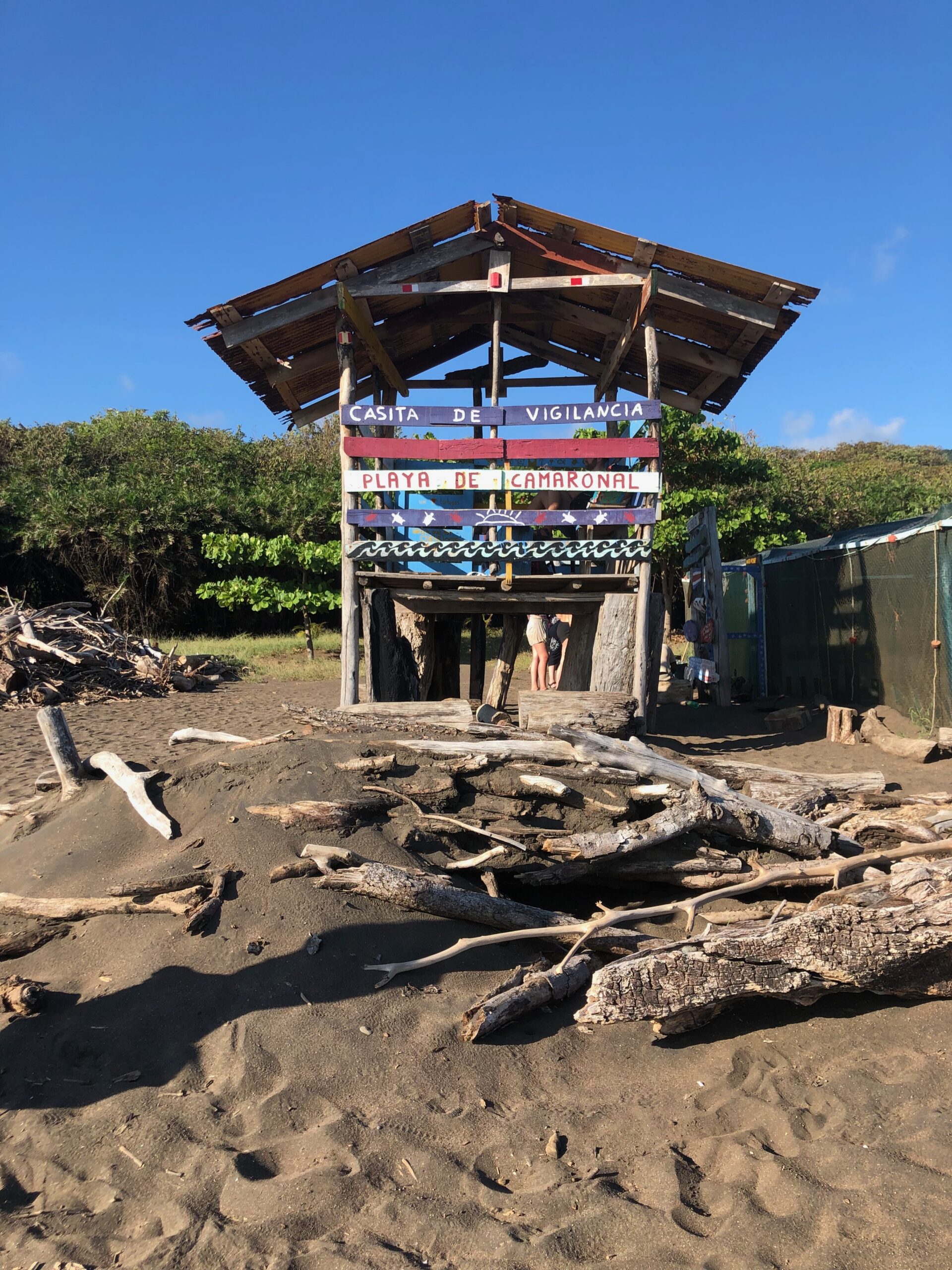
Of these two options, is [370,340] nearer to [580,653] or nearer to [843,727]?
[580,653]

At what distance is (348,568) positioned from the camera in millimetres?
7824

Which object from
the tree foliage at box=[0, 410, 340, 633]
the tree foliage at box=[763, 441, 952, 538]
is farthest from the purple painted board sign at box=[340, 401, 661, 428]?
the tree foliage at box=[763, 441, 952, 538]

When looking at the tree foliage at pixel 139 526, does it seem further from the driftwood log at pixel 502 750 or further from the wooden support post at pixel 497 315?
the driftwood log at pixel 502 750

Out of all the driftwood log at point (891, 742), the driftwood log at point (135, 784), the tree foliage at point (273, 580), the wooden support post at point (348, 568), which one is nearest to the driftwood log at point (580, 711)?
the wooden support post at point (348, 568)

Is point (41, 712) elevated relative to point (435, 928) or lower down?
elevated

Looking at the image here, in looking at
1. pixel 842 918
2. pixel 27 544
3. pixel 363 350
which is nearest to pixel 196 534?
pixel 27 544

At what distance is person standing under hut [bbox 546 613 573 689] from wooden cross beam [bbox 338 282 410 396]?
3.60 m

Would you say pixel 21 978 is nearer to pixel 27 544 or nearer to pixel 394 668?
pixel 394 668

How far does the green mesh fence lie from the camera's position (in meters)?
8.87

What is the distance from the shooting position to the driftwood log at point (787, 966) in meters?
3.27

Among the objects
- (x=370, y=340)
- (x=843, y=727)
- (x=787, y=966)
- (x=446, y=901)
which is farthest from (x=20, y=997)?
(x=843, y=727)

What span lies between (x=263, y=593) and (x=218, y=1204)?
15860 millimetres

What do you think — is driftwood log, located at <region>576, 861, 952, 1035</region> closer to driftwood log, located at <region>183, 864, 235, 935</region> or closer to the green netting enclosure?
driftwood log, located at <region>183, 864, 235, 935</region>

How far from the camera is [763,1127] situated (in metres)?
2.87
